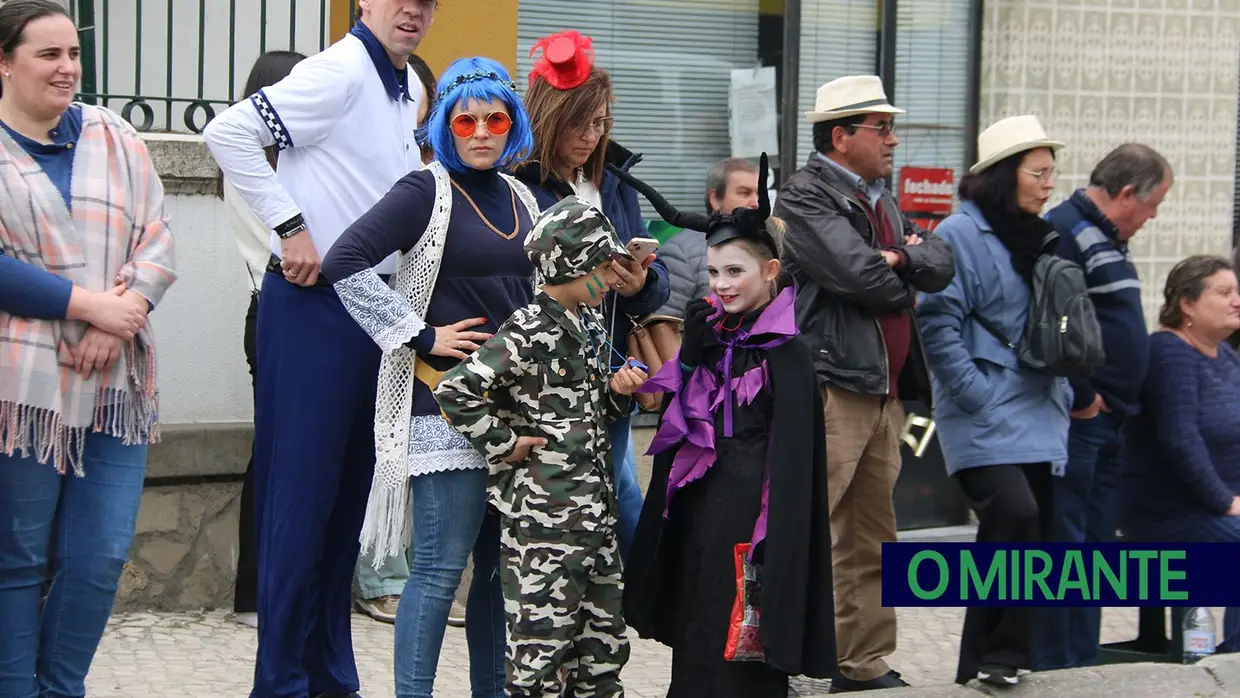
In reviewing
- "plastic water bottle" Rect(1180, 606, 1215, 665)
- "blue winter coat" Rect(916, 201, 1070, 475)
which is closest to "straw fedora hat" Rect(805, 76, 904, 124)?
"blue winter coat" Rect(916, 201, 1070, 475)

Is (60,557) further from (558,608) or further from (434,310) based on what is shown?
(558,608)

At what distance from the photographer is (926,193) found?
859 cm

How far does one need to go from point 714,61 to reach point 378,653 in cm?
360

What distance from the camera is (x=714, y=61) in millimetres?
8094

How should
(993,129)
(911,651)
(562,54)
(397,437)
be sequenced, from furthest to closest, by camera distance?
(911,651)
(993,129)
(562,54)
(397,437)

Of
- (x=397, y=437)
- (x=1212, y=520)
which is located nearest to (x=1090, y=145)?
(x=1212, y=520)

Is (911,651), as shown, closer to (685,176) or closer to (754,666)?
(754,666)

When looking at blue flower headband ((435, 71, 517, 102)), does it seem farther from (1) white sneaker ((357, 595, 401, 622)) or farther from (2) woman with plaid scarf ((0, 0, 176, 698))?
(1) white sneaker ((357, 595, 401, 622))

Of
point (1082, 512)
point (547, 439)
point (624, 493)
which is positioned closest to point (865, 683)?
point (1082, 512)

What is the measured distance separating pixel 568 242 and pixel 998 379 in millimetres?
1863

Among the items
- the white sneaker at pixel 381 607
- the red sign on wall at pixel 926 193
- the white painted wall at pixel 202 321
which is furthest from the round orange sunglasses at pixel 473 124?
the red sign on wall at pixel 926 193

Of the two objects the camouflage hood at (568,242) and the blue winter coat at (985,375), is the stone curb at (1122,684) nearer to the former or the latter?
the blue winter coat at (985,375)

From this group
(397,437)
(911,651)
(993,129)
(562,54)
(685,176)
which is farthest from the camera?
(685,176)

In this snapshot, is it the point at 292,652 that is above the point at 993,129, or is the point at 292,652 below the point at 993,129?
below
